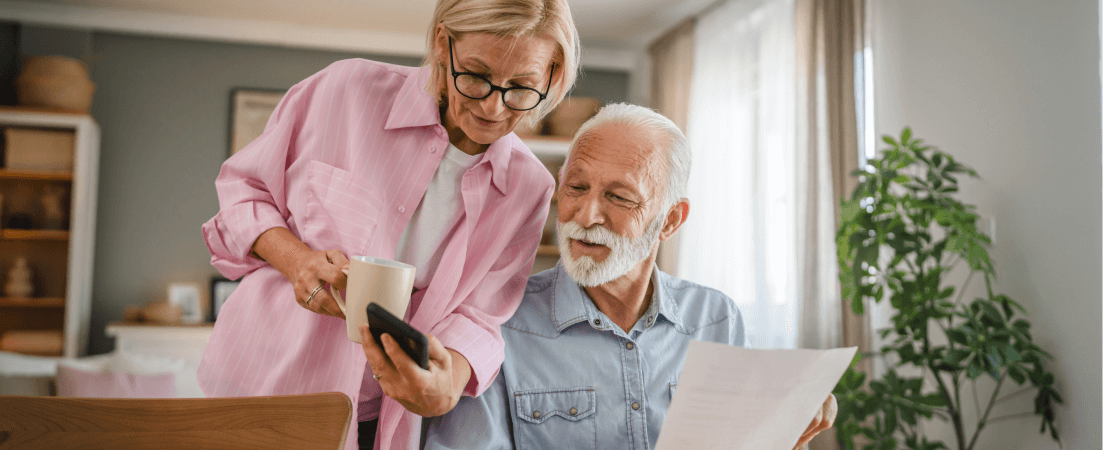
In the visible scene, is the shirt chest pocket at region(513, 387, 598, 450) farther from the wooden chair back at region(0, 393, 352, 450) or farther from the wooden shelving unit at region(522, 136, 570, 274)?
the wooden shelving unit at region(522, 136, 570, 274)

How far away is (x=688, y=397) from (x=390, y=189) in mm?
572

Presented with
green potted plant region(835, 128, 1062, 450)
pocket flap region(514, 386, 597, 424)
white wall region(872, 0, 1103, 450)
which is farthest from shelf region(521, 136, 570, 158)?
pocket flap region(514, 386, 597, 424)

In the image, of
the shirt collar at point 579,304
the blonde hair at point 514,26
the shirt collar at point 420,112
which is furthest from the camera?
the shirt collar at point 579,304

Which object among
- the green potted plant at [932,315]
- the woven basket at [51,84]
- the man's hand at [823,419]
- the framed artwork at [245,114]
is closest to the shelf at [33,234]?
the woven basket at [51,84]

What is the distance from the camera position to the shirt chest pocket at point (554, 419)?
50.0 inches

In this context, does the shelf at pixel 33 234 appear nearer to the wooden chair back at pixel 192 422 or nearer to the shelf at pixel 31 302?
the shelf at pixel 31 302

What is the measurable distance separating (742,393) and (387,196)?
62 cm

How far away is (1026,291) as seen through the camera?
2.45 meters

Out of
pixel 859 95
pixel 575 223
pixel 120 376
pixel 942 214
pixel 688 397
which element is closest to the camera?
pixel 688 397

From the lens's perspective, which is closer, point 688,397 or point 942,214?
point 688,397

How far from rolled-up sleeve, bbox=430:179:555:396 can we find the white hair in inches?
7.0

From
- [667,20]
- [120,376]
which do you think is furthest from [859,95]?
[120,376]

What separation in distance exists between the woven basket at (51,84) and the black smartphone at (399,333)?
4836mm

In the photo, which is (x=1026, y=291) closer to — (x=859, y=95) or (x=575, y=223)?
(x=859, y=95)
